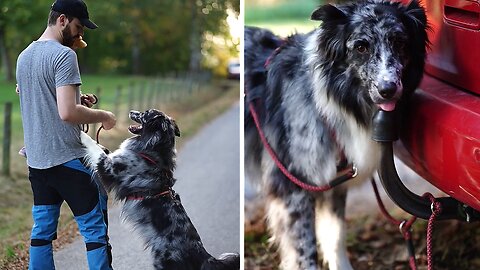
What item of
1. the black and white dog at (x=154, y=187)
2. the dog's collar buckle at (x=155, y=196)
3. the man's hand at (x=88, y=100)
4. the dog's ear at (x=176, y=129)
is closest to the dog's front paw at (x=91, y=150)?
the black and white dog at (x=154, y=187)

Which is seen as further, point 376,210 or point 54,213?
point 376,210

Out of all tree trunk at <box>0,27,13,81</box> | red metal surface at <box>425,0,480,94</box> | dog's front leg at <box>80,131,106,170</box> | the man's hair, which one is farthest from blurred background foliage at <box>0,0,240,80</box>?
red metal surface at <box>425,0,480,94</box>

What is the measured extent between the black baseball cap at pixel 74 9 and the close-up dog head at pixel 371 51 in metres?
1.10

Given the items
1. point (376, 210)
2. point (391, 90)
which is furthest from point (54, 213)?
point (376, 210)

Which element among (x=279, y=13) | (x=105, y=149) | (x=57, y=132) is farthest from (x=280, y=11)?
(x=57, y=132)

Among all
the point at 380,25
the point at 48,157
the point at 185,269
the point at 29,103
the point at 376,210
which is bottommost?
the point at 376,210

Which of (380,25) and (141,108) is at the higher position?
(380,25)

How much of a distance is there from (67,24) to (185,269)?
1224 mm

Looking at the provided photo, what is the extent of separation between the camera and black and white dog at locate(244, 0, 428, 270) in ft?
10.4

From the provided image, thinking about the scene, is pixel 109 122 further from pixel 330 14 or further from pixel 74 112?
pixel 330 14

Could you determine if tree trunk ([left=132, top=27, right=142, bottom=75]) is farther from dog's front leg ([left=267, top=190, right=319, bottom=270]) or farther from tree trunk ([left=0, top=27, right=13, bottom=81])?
dog's front leg ([left=267, top=190, right=319, bottom=270])

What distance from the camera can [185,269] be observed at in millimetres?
3230

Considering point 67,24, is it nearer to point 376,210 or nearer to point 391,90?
point 391,90

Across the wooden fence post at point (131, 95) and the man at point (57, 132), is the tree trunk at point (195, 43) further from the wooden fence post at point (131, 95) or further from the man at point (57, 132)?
the man at point (57, 132)
